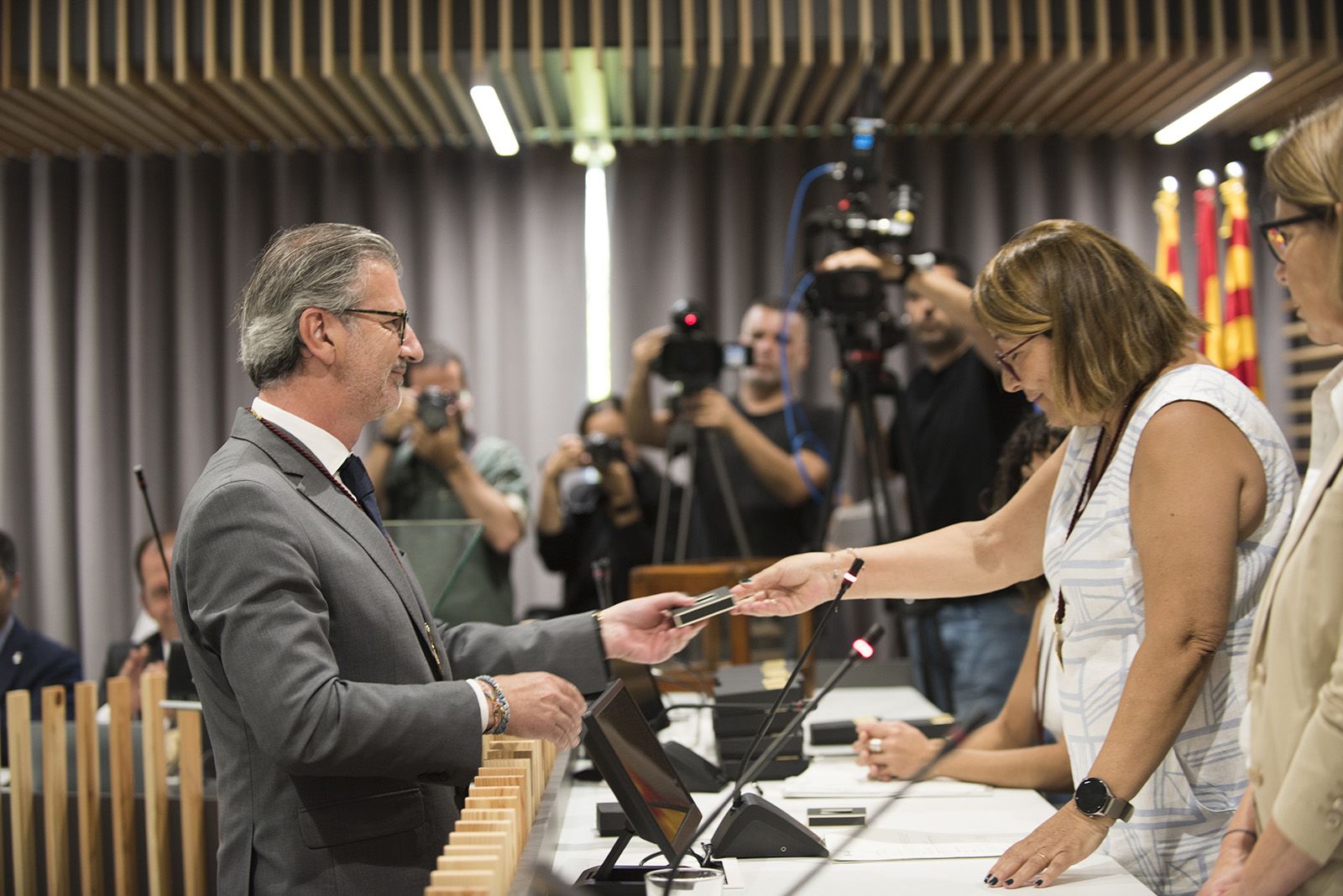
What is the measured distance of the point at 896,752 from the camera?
7.29 ft

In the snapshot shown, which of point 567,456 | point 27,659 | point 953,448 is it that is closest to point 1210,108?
point 953,448

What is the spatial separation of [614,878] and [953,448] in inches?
89.5

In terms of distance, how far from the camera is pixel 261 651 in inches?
56.2

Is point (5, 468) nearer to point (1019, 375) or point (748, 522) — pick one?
point (748, 522)

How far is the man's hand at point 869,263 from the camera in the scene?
3.28m

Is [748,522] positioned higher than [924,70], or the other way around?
[924,70]

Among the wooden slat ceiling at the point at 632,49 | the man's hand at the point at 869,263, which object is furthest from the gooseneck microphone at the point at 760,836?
the wooden slat ceiling at the point at 632,49

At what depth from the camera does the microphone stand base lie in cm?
168

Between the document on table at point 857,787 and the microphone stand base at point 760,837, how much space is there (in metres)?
0.39

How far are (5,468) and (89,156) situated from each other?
142 cm

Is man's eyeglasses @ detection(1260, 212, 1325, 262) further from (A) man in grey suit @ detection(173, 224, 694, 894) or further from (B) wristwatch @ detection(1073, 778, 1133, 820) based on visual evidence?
(A) man in grey suit @ detection(173, 224, 694, 894)

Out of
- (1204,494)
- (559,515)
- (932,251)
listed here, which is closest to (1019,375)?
(1204,494)

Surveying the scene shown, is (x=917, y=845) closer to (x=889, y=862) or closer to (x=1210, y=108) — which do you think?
(x=889, y=862)

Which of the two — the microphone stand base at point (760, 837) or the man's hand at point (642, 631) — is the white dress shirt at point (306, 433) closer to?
the man's hand at point (642, 631)
